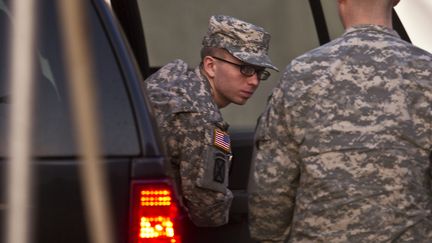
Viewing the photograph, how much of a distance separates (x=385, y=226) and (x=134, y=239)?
0.84 metres

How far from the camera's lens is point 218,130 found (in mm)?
5586

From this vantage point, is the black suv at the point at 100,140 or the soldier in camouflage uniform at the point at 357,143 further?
the soldier in camouflage uniform at the point at 357,143

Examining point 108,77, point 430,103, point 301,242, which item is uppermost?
point 108,77

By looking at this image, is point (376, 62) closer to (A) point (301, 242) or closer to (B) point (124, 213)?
(A) point (301, 242)

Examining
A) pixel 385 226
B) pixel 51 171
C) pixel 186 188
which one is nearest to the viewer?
pixel 51 171

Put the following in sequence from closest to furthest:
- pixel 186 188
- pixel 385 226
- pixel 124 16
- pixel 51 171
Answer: pixel 51 171 < pixel 385 226 < pixel 186 188 < pixel 124 16

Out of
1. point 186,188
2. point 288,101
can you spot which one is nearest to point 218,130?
point 186,188

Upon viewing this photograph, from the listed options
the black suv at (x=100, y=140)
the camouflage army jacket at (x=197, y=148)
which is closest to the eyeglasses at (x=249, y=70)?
the camouflage army jacket at (x=197, y=148)

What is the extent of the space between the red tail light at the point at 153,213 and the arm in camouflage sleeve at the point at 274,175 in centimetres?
49

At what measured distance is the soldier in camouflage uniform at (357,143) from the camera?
4613 mm

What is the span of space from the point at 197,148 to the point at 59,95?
4.67ft

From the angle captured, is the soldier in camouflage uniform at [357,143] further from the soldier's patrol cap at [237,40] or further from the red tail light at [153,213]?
the soldier's patrol cap at [237,40]

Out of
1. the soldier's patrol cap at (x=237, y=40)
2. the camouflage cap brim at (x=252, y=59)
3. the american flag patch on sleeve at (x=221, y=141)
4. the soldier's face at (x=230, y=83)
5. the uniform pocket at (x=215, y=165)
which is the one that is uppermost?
the soldier's patrol cap at (x=237, y=40)

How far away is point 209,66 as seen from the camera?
6.00m
